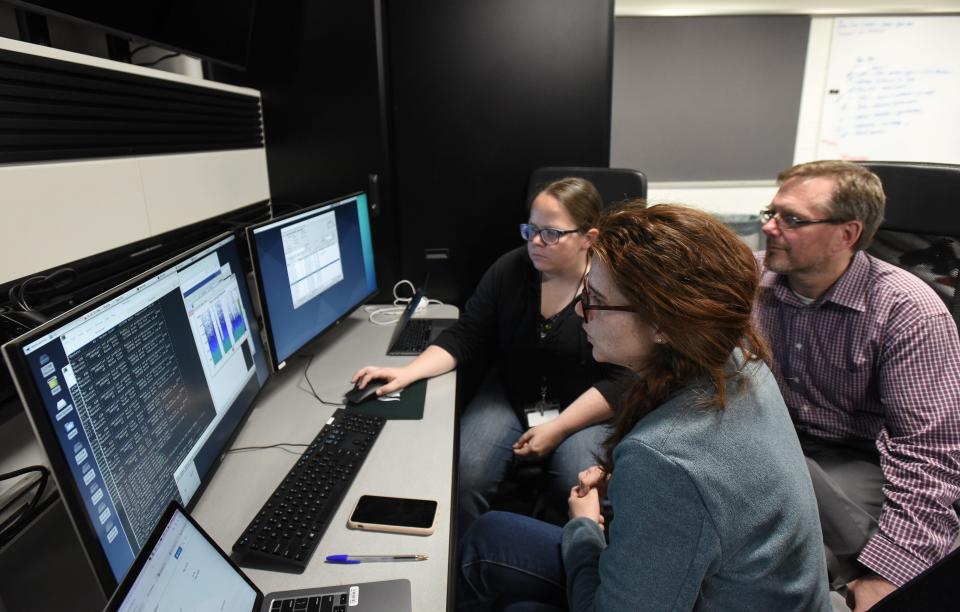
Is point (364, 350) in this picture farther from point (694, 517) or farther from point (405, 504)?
point (694, 517)

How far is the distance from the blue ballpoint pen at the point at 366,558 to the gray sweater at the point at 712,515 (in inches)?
12.0

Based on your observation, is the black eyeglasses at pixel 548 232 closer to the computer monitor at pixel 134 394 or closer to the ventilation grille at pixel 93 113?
the computer monitor at pixel 134 394

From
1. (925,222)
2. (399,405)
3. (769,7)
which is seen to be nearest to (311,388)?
(399,405)

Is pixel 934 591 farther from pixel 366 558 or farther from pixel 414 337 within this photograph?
pixel 414 337

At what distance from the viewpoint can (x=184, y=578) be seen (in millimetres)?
625

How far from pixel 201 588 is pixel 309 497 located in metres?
0.38

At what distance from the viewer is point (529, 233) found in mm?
1697

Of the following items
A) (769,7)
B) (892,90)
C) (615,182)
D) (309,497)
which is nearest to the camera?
(309,497)

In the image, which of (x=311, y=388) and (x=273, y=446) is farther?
(x=311, y=388)

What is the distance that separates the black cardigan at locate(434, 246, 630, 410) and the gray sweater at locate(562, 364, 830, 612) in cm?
85

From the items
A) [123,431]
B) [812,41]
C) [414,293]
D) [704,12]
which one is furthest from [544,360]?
[812,41]

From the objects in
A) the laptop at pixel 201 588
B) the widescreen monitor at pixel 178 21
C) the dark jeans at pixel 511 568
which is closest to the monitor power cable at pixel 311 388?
the dark jeans at pixel 511 568

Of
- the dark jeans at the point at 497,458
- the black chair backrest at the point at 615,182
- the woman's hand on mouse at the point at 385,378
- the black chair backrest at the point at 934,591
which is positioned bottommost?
the dark jeans at the point at 497,458

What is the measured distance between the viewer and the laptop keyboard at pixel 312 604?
31.6 inches
